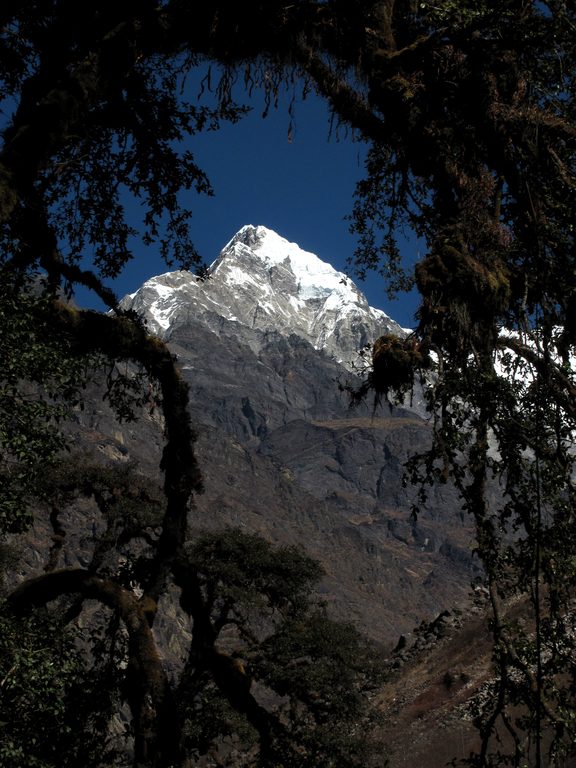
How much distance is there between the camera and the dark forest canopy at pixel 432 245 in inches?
232

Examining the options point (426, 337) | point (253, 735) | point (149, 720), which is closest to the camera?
point (149, 720)

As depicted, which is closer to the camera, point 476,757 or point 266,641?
point 476,757

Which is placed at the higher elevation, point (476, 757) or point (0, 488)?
point (0, 488)

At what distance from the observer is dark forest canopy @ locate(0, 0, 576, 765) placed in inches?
232

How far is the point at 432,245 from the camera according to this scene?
24.6 ft

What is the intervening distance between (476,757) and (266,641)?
21036 millimetres

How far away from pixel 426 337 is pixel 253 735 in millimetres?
21952

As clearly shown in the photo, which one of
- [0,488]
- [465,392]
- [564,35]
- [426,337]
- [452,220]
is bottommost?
[0,488]

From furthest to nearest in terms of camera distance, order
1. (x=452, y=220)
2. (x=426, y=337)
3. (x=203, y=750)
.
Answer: (x=203, y=750), (x=452, y=220), (x=426, y=337)

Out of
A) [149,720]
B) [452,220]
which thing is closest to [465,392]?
[452,220]

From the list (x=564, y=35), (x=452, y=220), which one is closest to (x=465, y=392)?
(x=452, y=220)

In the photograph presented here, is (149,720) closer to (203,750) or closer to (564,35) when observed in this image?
(564,35)

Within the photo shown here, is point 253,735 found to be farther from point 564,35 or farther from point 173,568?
point 564,35

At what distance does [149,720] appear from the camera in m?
6.46
